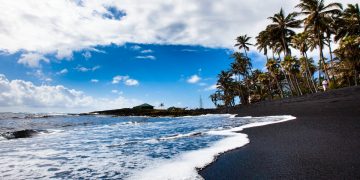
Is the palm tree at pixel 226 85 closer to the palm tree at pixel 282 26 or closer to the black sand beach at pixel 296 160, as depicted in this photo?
the palm tree at pixel 282 26

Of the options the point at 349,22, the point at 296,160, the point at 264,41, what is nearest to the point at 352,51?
the point at 349,22

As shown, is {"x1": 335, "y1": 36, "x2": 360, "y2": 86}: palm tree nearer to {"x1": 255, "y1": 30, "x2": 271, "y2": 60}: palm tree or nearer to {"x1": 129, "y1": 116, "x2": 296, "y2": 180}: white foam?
{"x1": 255, "y1": 30, "x2": 271, "y2": 60}: palm tree

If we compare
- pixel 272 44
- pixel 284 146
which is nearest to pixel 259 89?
pixel 272 44

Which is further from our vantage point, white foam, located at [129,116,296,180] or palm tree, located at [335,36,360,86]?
palm tree, located at [335,36,360,86]

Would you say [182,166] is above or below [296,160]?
below

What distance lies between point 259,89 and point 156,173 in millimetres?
64424

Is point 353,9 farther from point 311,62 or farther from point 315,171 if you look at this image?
point 315,171

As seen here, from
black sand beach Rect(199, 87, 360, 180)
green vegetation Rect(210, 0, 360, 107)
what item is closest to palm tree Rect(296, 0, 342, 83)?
green vegetation Rect(210, 0, 360, 107)

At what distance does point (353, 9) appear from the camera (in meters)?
35.6

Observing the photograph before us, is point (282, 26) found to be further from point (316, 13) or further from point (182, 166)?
point (182, 166)

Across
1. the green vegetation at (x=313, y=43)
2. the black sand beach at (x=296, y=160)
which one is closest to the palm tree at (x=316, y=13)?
the green vegetation at (x=313, y=43)

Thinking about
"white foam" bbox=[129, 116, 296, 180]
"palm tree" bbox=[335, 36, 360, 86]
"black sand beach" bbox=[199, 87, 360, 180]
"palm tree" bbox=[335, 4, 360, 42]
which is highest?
"palm tree" bbox=[335, 4, 360, 42]

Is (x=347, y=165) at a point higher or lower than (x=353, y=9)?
lower

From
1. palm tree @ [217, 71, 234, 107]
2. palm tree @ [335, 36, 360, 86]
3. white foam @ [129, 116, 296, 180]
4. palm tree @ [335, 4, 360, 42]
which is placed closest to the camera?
white foam @ [129, 116, 296, 180]
